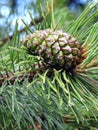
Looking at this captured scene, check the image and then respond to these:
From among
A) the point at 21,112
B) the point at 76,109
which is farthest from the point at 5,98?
the point at 76,109

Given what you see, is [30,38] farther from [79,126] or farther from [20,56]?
[79,126]

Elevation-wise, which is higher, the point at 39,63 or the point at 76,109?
the point at 39,63

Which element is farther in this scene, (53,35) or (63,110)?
(63,110)
